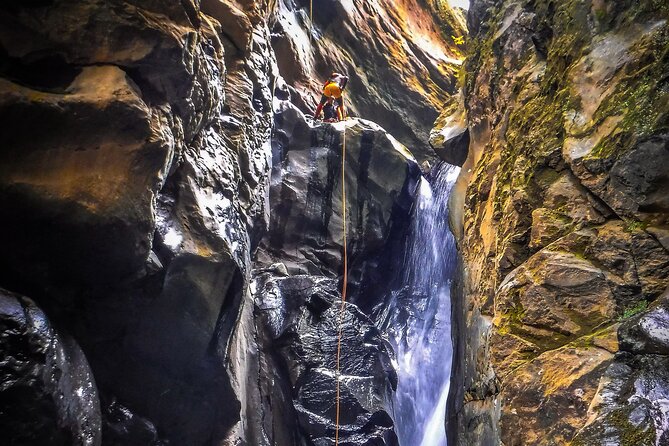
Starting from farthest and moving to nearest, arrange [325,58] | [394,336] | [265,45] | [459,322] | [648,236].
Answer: [325,58] < [394,336] < [265,45] < [459,322] < [648,236]

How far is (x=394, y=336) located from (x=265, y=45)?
8.04 m

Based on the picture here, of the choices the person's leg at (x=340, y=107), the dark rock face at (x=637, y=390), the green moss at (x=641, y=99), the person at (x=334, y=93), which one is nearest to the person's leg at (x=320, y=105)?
the person at (x=334, y=93)

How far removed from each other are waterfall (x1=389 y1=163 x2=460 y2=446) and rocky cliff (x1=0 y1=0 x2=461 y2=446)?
254 centimetres

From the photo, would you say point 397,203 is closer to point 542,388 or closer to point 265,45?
point 265,45

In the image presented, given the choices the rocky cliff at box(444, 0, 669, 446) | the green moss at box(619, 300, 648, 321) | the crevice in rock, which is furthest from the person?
the green moss at box(619, 300, 648, 321)

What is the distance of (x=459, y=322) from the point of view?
7.92 metres

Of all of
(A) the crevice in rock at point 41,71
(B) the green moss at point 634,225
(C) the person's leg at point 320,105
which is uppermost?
(C) the person's leg at point 320,105

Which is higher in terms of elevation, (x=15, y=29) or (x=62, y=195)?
(x=15, y=29)

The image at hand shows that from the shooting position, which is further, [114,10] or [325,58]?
[325,58]

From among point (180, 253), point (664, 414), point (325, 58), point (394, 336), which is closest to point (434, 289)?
point (394, 336)

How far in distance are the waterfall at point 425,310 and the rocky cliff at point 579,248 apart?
5500 millimetres

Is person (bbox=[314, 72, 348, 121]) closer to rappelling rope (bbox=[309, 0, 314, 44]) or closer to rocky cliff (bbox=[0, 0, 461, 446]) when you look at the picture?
rappelling rope (bbox=[309, 0, 314, 44])

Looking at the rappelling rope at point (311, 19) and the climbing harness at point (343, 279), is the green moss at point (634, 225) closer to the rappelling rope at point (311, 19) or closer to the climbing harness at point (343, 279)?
the climbing harness at point (343, 279)

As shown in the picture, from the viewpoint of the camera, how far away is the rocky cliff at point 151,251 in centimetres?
427
